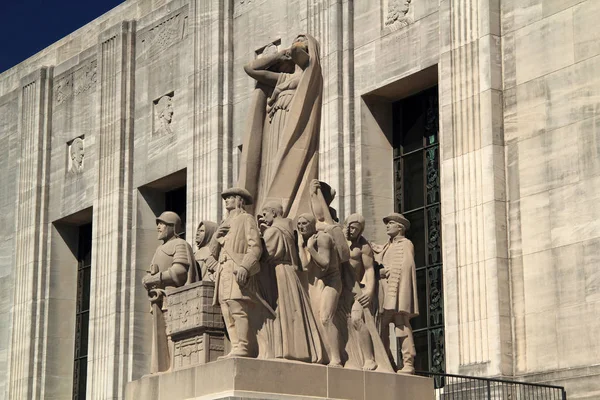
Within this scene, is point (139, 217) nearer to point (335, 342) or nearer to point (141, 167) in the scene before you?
point (141, 167)

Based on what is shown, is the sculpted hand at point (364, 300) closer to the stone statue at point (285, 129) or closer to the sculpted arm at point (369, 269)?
the sculpted arm at point (369, 269)

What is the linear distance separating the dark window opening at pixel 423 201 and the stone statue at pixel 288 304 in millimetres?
7083

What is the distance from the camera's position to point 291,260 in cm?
1658

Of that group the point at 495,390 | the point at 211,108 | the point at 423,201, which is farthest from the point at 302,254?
the point at 211,108

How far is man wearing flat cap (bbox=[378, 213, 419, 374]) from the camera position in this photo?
682 inches

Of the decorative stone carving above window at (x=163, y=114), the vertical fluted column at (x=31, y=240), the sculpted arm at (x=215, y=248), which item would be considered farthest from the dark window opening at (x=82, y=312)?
the sculpted arm at (x=215, y=248)

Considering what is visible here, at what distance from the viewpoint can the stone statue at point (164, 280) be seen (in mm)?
17188

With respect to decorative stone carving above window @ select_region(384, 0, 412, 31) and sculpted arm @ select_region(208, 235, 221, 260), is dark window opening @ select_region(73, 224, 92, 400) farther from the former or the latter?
→ sculpted arm @ select_region(208, 235, 221, 260)

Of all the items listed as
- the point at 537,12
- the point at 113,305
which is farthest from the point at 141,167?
the point at 537,12

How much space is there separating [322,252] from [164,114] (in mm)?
14622

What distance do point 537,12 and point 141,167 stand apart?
11874 mm

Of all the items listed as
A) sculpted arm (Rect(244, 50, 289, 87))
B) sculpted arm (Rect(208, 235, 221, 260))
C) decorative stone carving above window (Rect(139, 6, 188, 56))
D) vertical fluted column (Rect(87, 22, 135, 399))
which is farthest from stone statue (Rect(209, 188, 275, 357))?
decorative stone carving above window (Rect(139, 6, 188, 56))

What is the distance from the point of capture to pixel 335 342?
1659 cm

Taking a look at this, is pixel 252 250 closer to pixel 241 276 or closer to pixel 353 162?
pixel 241 276
